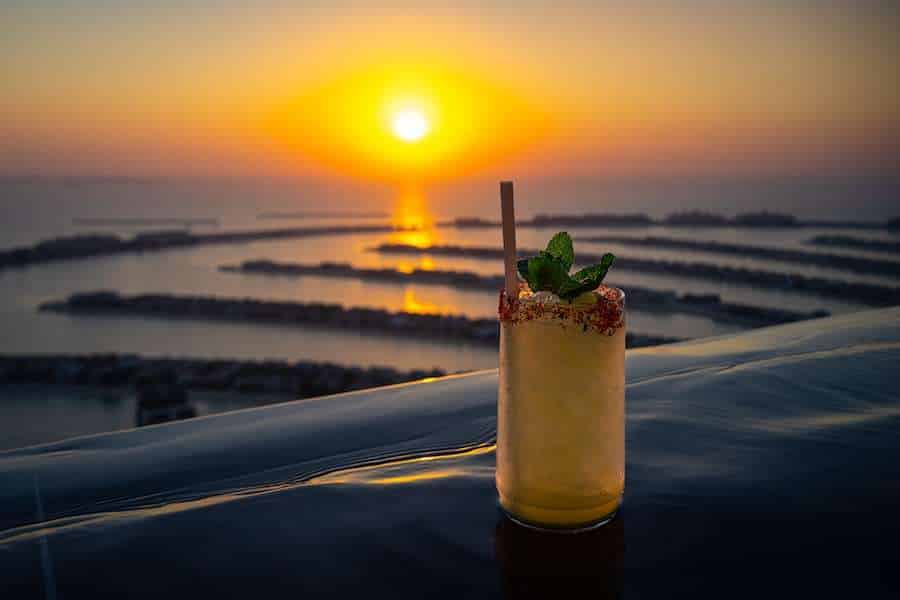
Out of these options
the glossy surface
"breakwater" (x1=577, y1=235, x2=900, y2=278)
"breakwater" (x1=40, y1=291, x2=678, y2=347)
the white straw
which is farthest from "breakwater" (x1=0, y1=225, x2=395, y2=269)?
the white straw

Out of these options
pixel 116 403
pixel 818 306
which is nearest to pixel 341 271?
pixel 116 403

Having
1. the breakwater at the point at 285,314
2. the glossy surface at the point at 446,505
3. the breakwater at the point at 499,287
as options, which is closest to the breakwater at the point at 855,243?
the breakwater at the point at 499,287

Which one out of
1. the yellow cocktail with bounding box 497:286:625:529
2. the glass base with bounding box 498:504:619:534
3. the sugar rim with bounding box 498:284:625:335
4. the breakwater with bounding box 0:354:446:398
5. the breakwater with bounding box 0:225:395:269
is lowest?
the breakwater with bounding box 0:354:446:398

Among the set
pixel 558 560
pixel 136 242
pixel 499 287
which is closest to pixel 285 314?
pixel 499 287

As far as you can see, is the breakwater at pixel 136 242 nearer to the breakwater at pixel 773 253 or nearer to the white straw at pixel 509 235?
the breakwater at pixel 773 253

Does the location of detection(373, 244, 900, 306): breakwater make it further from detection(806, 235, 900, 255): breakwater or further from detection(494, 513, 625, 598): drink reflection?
detection(494, 513, 625, 598): drink reflection

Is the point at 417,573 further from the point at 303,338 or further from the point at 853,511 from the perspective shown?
the point at 303,338
